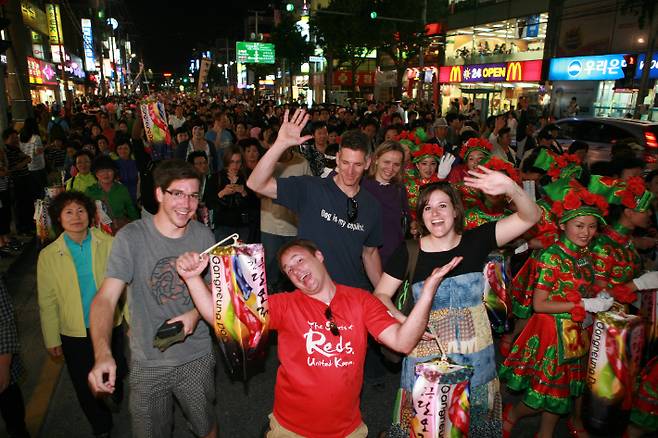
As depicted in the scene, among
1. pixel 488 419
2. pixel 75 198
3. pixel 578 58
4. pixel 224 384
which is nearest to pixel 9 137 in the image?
pixel 75 198

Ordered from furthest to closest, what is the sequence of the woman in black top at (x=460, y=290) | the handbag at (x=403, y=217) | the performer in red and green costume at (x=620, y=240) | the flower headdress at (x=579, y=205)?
the handbag at (x=403, y=217) < the performer in red and green costume at (x=620, y=240) < the flower headdress at (x=579, y=205) < the woman in black top at (x=460, y=290)

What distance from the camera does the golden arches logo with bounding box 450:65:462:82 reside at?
33.4 metres

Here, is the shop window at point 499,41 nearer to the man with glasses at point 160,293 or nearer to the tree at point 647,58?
the tree at point 647,58

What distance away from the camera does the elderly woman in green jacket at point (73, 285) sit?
3.45 m

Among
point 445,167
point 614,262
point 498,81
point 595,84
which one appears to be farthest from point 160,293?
point 498,81

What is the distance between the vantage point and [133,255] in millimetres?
2719

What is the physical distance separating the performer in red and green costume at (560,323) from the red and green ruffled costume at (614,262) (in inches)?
10.2

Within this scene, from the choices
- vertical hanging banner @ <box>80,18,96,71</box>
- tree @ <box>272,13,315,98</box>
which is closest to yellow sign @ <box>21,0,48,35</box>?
tree @ <box>272,13,315,98</box>

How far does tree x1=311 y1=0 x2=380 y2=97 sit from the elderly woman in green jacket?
27209 millimetres

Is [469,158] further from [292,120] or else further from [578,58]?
[578,58]

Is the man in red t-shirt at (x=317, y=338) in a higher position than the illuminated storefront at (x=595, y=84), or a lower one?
lower

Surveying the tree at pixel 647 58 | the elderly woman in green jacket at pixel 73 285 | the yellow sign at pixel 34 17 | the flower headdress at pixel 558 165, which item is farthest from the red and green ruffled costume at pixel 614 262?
the yellow sign at pixel 34 17

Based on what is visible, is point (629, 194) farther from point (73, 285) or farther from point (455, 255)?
point (73, 285)

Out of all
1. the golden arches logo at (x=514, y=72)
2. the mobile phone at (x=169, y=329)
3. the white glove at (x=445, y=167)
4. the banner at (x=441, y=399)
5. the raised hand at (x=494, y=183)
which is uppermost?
the golden arches logo at (x=514, y=72)
